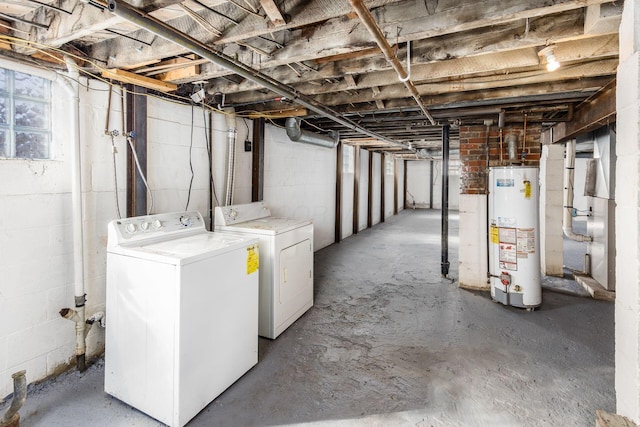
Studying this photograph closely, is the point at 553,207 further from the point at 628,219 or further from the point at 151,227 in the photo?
the point at 151,227

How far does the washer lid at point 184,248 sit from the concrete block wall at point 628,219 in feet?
6.03

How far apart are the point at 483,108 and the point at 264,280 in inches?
106

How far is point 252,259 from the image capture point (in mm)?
2213

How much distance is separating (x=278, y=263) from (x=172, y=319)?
1.03 m

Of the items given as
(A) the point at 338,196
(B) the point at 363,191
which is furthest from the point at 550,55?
(B) the point at 363,191

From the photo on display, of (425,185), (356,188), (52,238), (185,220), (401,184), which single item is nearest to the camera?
(52,238)

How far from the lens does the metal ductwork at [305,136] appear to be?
3922 mm

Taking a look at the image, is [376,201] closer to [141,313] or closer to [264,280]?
[264,280]

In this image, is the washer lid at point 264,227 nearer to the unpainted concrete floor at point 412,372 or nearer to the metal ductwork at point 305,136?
the unpainted concrete floor at point 412,372

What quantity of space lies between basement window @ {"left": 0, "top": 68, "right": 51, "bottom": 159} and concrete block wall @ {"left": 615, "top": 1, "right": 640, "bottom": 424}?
113 inches

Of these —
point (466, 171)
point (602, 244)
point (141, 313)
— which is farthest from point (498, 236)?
point (141, 313)

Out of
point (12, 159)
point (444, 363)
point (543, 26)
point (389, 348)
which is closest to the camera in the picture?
point (543, 26)

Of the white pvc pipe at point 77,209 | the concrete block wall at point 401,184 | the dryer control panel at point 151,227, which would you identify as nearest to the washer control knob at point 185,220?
the dryer control panel at point 151,227

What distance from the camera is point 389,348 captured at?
2.52m
